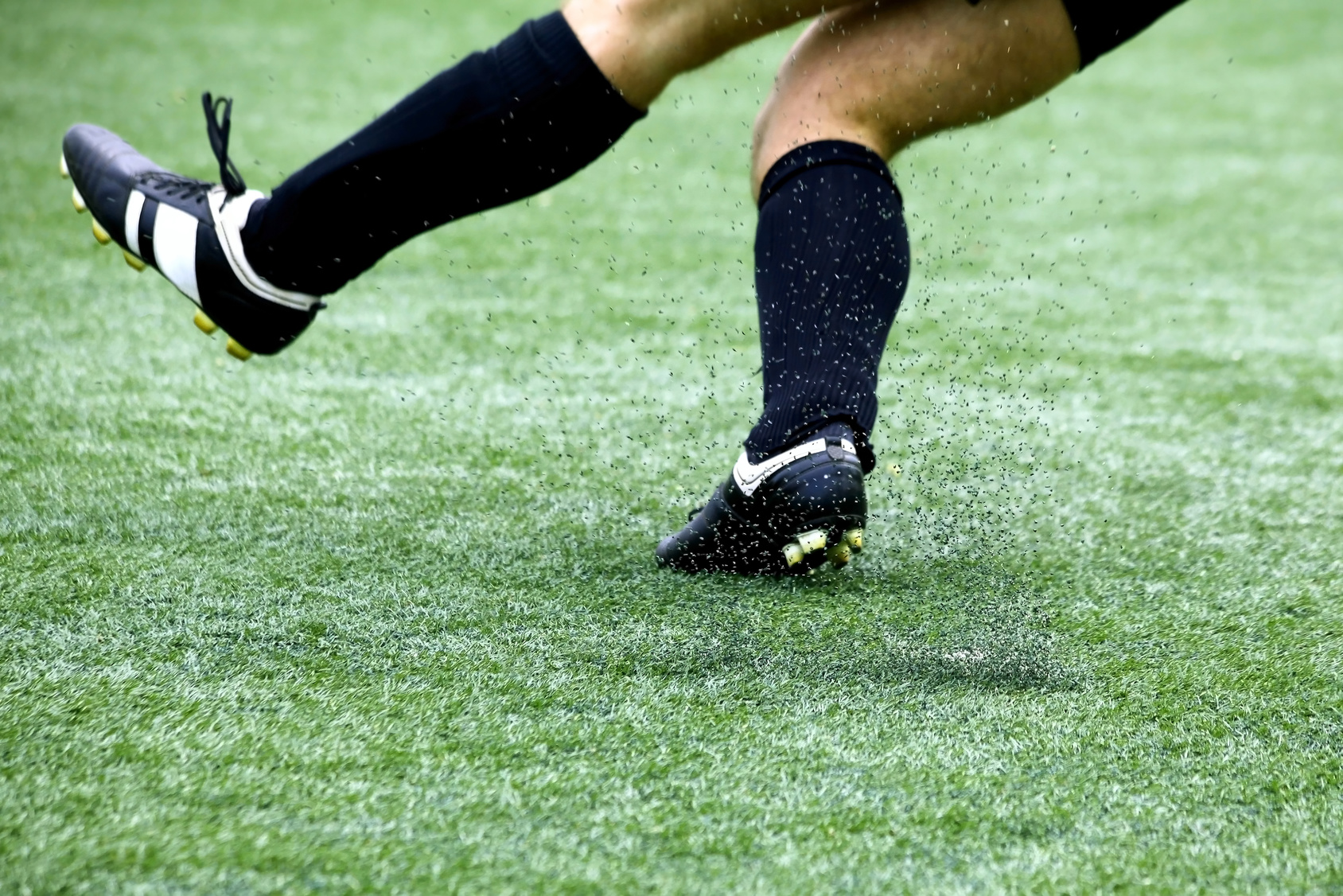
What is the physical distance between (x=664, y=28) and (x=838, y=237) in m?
0.27

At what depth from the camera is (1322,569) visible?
1407mm

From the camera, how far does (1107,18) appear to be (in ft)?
4.09

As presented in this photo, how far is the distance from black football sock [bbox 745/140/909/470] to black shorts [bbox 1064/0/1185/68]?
0.72ft

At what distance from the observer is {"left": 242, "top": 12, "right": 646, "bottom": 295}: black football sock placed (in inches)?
45.6

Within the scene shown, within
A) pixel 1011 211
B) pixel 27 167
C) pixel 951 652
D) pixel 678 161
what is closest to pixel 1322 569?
pixel 951 652

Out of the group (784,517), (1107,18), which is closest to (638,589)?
(784,517)

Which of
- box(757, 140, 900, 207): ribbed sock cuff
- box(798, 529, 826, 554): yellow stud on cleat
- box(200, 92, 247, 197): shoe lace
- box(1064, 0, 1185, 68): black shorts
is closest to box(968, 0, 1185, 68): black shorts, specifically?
box(1064, 0, 1185, 68): black shorts

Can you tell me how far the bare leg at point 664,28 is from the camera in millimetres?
Result: 1129

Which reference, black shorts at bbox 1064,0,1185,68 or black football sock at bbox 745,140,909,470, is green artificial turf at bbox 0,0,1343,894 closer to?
black football sock at bbox 745,140,909,470

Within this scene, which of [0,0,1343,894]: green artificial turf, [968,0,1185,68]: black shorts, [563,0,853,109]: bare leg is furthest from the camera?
[968,0,1185,68]: black shorts

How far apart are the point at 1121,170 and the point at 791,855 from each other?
3.50 m

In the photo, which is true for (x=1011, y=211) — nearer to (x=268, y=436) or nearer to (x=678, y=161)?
(x=678, y=161)

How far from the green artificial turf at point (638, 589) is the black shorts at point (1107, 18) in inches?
20.9

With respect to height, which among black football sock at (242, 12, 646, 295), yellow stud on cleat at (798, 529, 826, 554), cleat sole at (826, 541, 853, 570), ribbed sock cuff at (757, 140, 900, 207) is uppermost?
black football sock at (242, 12, 646, 295)
